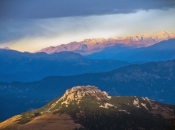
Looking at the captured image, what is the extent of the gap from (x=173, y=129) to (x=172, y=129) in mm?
423

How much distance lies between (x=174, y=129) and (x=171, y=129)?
3.86ft

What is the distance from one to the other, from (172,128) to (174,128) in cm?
137

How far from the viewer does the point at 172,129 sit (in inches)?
5694

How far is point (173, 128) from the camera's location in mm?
146625

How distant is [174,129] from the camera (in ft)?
469

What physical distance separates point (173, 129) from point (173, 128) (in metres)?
2.31

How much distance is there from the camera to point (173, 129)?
474 feet

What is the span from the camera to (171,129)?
14288 centimetres

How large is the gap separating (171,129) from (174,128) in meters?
3.07

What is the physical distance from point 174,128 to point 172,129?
49.5 inches

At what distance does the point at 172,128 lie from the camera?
147 metres

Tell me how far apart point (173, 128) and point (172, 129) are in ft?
7.16
